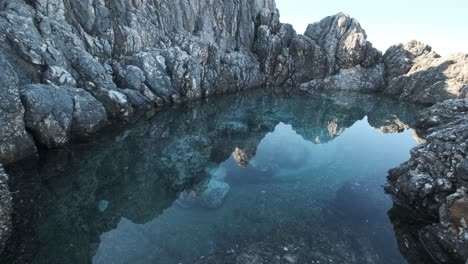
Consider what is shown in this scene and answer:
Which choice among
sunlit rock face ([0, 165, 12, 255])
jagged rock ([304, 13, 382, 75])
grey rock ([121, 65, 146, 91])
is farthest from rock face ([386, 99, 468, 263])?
jagged rock ([304, 13, 382, 75])

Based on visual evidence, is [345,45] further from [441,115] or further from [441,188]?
[441,188]

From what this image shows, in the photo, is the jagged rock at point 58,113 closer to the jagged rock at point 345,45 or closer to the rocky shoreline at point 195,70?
the rocky shoreline at point 195,70

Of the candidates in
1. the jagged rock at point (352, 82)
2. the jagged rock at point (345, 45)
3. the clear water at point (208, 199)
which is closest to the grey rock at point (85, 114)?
the clear water at point (208, 199)

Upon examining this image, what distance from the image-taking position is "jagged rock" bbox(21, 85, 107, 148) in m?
22.5

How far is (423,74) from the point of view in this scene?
59.4 m

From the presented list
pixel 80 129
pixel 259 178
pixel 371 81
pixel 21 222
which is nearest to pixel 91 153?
pixel 80 129

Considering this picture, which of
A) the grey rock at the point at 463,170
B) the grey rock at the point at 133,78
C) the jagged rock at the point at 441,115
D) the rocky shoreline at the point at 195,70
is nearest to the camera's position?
the grey rock at the point at 463,170

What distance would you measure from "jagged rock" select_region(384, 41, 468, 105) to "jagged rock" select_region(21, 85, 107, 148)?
50.9 meters

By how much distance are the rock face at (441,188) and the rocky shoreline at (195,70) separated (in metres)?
0.05

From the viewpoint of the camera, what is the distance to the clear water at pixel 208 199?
14805 mm

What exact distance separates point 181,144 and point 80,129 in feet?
28.5

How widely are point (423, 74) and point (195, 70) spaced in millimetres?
44197

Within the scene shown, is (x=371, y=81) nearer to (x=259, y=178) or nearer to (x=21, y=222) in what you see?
(x=259, y=178)

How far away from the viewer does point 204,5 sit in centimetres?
5959
